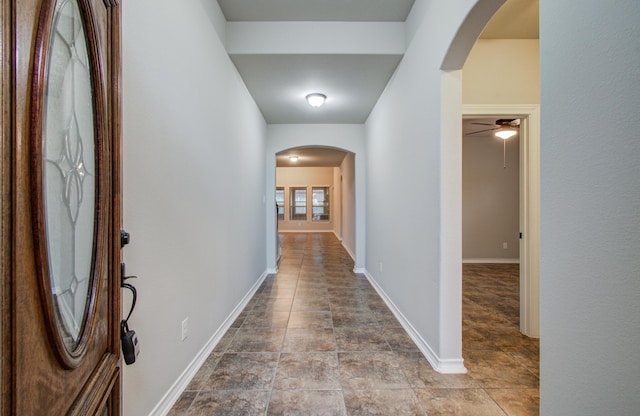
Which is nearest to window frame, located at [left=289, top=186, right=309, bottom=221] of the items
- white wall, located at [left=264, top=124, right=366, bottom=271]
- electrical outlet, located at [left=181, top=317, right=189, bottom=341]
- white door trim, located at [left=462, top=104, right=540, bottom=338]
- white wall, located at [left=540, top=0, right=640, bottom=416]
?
white wall, located at [left=264, top=124, right=366, bottom=271]

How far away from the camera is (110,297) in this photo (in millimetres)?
851

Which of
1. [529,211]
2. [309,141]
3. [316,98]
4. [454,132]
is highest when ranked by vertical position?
[316,98]

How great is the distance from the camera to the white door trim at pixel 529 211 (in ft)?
8.52

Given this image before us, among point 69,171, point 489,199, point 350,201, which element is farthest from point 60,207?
point 489,199

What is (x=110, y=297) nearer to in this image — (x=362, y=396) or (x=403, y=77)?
(x=362, y=396)

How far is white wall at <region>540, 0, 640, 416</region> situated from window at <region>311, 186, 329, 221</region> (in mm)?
12225

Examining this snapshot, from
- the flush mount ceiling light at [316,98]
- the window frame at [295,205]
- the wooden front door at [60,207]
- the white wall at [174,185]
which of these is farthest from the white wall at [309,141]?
the window frame at [295,205]

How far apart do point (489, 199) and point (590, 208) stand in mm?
5906

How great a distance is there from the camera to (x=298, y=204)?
1339 centimetres

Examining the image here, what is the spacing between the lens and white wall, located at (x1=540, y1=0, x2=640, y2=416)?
2.57ft

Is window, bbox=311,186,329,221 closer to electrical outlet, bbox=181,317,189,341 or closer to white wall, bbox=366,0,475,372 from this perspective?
white wall, bbox=366,0,475,372

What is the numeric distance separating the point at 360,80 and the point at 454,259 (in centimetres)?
234

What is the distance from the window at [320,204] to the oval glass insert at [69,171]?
41.1 ft

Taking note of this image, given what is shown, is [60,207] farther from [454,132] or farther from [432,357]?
[432,357]
